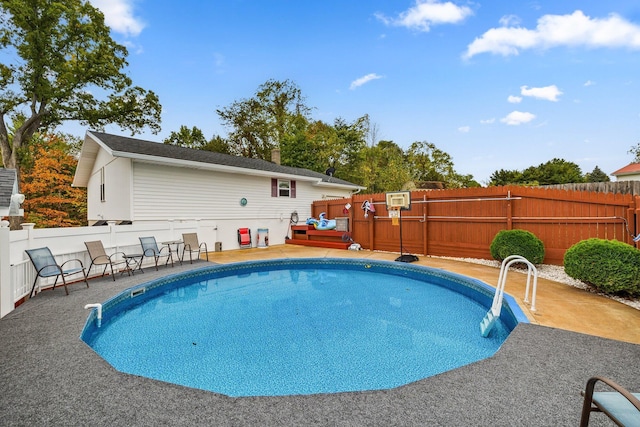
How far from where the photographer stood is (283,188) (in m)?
13.8

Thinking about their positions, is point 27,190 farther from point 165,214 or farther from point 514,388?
point 514,388

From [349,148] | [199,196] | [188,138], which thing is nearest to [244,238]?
[199,196]

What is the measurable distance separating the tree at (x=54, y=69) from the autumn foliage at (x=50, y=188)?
4.12 ft

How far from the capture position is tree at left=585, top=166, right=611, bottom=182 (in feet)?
90.2

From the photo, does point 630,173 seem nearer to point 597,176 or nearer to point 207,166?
point 597,176

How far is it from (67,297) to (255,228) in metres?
7.73

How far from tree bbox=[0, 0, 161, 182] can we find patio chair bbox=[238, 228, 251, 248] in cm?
1309

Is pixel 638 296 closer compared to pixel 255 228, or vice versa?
pixel 638 296

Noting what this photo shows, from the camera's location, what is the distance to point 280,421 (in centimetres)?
197

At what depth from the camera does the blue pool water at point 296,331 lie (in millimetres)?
3273

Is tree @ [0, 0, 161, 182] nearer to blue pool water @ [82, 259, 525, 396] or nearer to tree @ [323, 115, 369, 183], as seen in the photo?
tree @ [323, 115, 369, 183]

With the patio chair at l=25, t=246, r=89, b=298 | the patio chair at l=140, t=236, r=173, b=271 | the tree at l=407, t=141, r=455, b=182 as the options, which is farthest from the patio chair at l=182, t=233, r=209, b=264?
the tree at l=407, t=141, r=455, b=182

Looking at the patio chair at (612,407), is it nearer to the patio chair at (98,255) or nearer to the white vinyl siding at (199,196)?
the patio chair at (98,255)

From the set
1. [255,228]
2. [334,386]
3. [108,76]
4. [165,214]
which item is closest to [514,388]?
[334,386]
